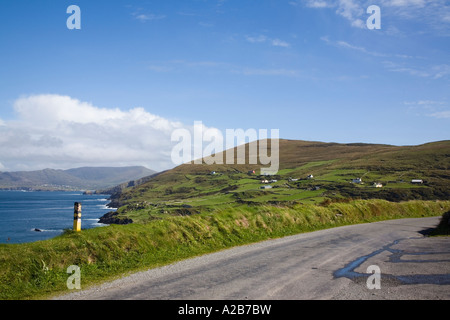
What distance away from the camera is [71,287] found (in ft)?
31.3

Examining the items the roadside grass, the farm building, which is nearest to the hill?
the farm building

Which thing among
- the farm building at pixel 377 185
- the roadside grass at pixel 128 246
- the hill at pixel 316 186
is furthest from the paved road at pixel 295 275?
the farm building at pixel 377 185

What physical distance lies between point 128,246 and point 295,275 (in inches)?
245

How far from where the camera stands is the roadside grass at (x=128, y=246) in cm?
986

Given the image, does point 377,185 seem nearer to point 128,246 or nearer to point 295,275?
point 295,275

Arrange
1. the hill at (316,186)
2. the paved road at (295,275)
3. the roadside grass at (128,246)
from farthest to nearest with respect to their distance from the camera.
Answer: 1. the hill at (316,186)
2. the roadside grass at (128,246)
3. the paved road at (295,275)

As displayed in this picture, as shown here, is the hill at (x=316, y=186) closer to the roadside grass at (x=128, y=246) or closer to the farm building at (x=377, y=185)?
the farm building at (x=377, y=185)

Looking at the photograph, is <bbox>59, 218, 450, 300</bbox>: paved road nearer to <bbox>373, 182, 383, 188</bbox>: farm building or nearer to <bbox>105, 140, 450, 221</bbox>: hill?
<bbox>105, 140, 450, 221</bbox>: hill

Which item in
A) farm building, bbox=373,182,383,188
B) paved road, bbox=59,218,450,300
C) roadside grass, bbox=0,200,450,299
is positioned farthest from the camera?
farm building, bbox=373,182,383,188

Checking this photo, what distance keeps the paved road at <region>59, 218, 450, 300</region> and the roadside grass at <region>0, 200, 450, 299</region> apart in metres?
1.04

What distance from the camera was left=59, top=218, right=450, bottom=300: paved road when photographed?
8547 millimetres

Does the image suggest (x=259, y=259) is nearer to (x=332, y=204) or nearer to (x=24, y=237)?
(x=332, y=204)

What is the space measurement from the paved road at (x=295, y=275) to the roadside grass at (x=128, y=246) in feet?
3.40
